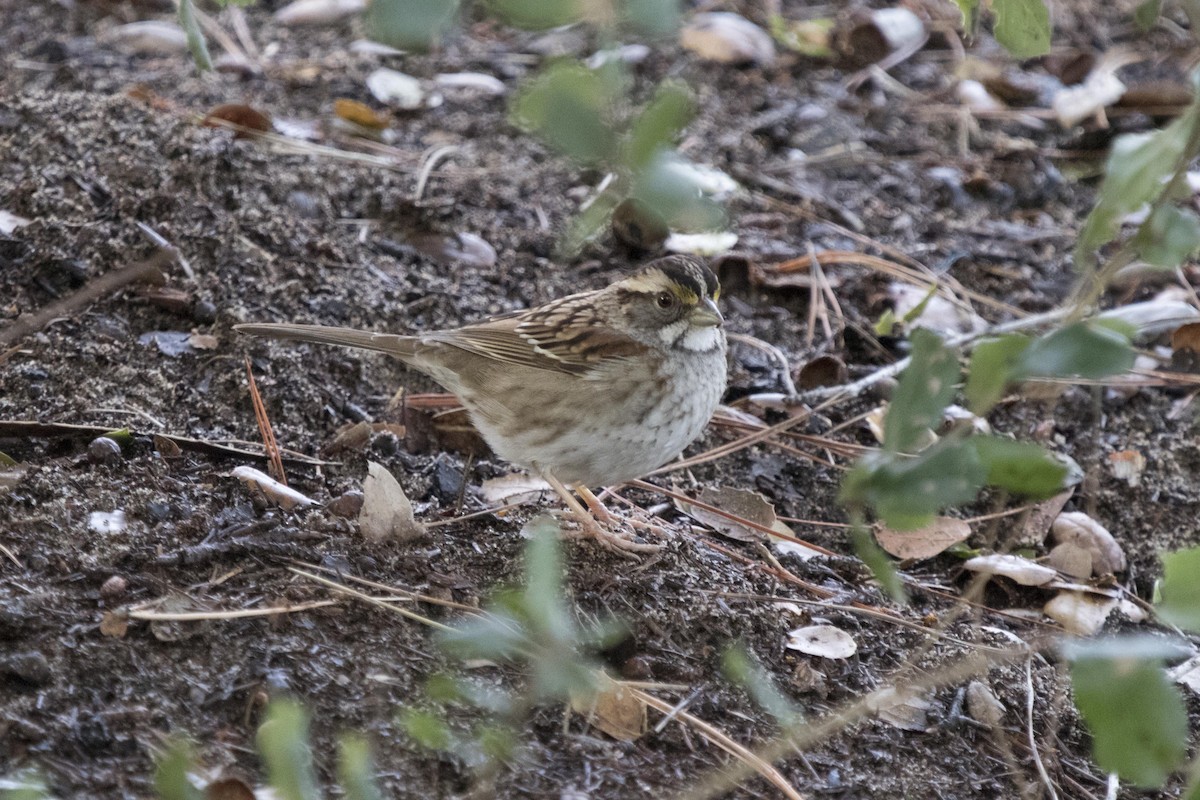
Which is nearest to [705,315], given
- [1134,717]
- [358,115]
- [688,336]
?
[688,336]

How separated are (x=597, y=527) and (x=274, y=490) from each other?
792 millimetres

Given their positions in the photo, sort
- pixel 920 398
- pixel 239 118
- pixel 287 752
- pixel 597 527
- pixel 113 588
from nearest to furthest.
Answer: pixel 287 752 → pixel 920 398 → pixel 113 588 → pixel 597 527 → pixel 239 118

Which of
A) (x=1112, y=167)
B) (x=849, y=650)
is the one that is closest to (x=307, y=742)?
(x=849, y=650)

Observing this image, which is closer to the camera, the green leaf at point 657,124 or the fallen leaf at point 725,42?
the green leaf at point 657,124

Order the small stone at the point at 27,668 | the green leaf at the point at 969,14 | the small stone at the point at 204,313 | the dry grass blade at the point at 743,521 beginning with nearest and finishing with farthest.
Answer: the green leaf at the point at 969,14 → the small stone at the point at 27,668 → the dry grass blade at the point at 743,521 → the small stone at the point at 204,313

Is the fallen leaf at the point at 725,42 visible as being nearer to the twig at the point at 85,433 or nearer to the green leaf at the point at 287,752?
the twig at the point at 85,433

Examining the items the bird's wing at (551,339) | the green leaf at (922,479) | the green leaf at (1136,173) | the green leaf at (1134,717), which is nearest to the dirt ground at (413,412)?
the bird's wing at (551,339)

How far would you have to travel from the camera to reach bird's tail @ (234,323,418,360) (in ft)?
11.0

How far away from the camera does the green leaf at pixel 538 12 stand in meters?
1.02

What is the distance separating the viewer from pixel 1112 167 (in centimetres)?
168

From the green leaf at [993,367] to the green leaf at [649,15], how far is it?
0.65 meters

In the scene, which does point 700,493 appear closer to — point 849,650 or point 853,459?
point 853,459

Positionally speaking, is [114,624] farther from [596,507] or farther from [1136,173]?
[1136,173]

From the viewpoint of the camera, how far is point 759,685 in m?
2.46
